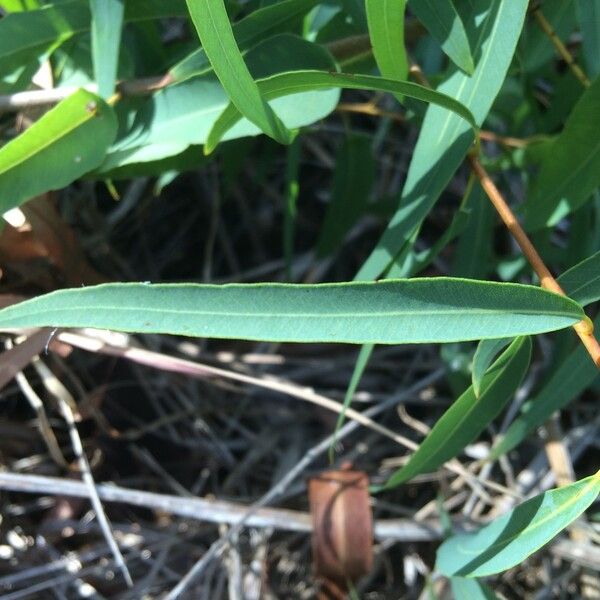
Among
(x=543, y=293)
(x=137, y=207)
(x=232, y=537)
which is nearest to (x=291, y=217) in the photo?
(x=137, y=207)

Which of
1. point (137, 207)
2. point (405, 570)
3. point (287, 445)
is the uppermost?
point (137, 207)

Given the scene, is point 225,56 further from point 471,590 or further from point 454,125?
point 471,590

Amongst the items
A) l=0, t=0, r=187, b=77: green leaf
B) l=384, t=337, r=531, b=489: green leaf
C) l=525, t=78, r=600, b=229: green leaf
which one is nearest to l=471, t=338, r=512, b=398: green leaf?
l=384, t=337, r=531, b=489: green leaf

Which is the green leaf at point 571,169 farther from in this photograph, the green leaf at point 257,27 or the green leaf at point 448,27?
the green leaf at point 257,27

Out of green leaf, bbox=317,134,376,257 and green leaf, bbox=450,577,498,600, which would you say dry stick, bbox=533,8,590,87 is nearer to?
green leaf, bbox=317,134,376,257

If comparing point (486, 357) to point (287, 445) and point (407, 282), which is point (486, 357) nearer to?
point (407, 282)

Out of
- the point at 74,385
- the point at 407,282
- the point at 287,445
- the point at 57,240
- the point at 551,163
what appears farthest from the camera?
the point at 287,445
